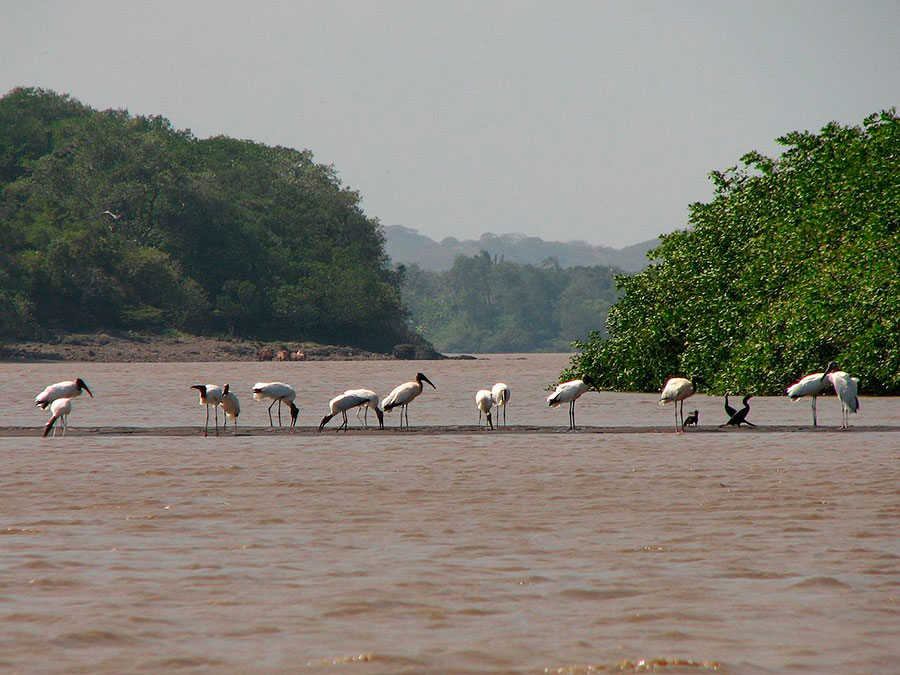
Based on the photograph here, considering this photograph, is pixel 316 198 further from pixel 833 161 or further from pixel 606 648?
pixel 606 648

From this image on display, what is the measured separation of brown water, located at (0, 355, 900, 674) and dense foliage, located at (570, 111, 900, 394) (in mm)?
10658

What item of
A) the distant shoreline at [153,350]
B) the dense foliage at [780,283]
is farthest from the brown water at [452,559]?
the distant shoreline at [153,350]

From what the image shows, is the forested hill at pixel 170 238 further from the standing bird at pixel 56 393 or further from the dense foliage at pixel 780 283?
the standing bird at pixel 56 393

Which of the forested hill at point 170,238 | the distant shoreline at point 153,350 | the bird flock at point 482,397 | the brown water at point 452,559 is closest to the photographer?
the brown water at point 452,559

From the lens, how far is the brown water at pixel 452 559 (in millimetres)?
6414

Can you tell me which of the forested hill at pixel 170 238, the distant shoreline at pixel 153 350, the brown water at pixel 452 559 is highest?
the forested hill at pixel 170 238

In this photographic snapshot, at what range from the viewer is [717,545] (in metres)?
9.69

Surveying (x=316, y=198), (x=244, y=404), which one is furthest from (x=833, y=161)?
(x=316, y=198)

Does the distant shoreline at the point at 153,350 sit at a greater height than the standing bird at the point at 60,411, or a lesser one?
greater

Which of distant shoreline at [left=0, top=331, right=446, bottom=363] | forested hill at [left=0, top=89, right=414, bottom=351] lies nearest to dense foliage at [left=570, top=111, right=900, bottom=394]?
distant shoreline at [left=0, top=331, right=446, bottom=363]

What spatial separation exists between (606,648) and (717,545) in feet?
11.5

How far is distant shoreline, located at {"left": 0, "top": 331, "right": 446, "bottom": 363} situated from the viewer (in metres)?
77.3

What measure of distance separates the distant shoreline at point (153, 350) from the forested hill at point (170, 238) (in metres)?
1.96

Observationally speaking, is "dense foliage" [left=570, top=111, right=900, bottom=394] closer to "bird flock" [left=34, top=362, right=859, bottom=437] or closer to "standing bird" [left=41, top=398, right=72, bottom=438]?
"bird flock" [left=34, top=362, right=859, bottom=437]
